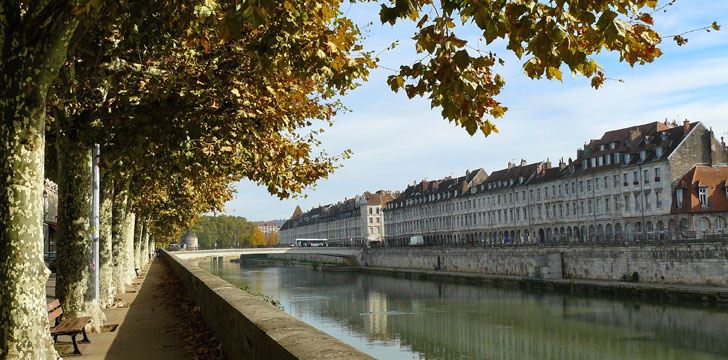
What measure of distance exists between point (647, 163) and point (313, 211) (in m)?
138

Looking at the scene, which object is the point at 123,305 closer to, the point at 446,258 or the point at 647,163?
the point at 647,163

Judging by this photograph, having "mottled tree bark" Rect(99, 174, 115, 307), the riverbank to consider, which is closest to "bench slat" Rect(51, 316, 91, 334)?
"mottled tree bark" Rect(99, 174, 115, 307)

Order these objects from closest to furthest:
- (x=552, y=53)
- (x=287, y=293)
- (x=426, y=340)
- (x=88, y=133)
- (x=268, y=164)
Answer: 1. (x=552, y=53)
2. (x=88, y=133)
3. (x=268, y=164)
4. (x=426, y=340)
5. (x=287, y=293)

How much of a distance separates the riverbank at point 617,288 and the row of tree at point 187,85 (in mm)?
31011

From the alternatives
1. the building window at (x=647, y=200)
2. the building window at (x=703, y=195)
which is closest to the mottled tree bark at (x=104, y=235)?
the building window at (x=703, y=195)

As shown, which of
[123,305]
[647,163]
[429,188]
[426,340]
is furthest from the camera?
[429,188]

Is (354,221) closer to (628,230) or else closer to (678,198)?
(628,230)

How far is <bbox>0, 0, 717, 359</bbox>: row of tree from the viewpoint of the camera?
545 cm

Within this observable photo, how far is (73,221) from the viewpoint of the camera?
504 inches

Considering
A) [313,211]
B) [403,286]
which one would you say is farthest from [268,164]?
[313,211]

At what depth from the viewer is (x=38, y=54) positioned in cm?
675

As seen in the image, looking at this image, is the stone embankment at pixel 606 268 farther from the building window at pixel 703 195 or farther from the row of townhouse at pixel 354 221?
the row of townhouse at pixel 354 221

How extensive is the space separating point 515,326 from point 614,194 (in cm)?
3510

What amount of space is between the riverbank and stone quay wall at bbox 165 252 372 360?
36.4 meters
